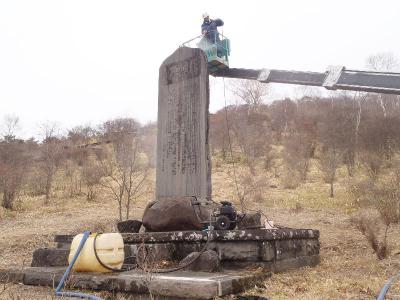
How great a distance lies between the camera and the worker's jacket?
27.7 feet

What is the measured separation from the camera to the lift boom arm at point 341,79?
648cm

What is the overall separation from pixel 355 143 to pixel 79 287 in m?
20.9

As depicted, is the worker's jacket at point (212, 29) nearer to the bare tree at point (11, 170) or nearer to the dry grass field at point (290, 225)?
the dry grass field at point (290, 225)

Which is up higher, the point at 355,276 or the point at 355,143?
Result: the point at 355,143

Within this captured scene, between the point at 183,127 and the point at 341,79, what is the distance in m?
2.91

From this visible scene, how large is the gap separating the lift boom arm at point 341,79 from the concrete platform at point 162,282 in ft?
12.4

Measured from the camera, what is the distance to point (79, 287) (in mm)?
4258

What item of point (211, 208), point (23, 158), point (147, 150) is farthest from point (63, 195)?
point (211, 208)

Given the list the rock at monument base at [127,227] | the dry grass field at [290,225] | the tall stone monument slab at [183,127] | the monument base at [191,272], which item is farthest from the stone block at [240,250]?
the rock at monument base at [127,227]

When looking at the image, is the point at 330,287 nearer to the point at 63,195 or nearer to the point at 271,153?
the point at 63,195

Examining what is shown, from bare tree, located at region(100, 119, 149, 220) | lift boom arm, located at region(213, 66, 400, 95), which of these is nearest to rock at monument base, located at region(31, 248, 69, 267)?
lift boom arm, located at region(213, 66, 400, 95)

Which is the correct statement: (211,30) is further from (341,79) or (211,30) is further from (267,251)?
(267,251)

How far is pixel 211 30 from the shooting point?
843 centimetres

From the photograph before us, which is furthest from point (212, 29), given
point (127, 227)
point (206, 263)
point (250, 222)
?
point (206, 263)
